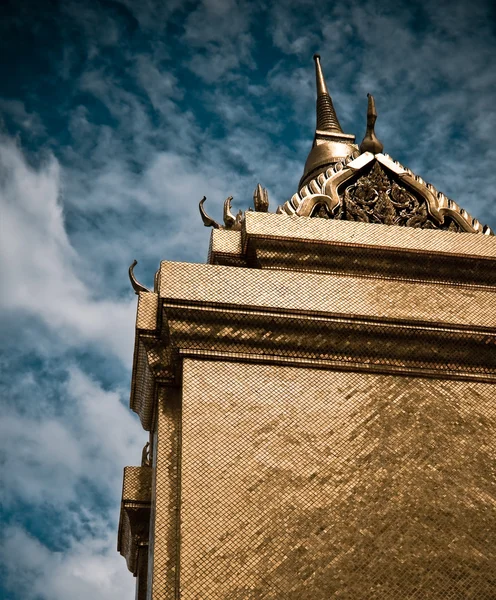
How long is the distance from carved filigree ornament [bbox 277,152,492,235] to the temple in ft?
0.98

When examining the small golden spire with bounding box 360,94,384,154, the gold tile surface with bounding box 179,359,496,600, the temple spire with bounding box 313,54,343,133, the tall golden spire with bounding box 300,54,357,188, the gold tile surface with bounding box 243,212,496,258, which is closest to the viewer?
the gold tile surface with bounding box 179,359,496,600

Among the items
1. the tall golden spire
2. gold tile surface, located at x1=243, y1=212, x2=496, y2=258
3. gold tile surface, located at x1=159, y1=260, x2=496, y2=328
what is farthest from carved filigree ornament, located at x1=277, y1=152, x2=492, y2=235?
the tall golden spire

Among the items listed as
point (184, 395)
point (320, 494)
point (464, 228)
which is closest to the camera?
point (320, 494)

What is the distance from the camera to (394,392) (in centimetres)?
553

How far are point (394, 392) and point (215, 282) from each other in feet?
4.42

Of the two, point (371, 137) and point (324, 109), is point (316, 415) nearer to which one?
point (371, 137)

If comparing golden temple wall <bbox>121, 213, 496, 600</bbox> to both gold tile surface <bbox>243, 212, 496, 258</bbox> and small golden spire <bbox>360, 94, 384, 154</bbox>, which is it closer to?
gold tile surface <bbox>243, 212, 496, 258</bbox>

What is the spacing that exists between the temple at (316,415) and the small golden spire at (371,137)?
1.04 m

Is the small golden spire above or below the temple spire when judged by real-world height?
below

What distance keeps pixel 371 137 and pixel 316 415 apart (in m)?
3.31

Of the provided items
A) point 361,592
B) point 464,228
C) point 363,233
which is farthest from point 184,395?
point 464,228

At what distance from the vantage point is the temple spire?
9.91 m

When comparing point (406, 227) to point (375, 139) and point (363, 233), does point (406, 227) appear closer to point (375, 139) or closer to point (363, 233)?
point (363, 233)

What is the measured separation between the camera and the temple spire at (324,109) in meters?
9.91
